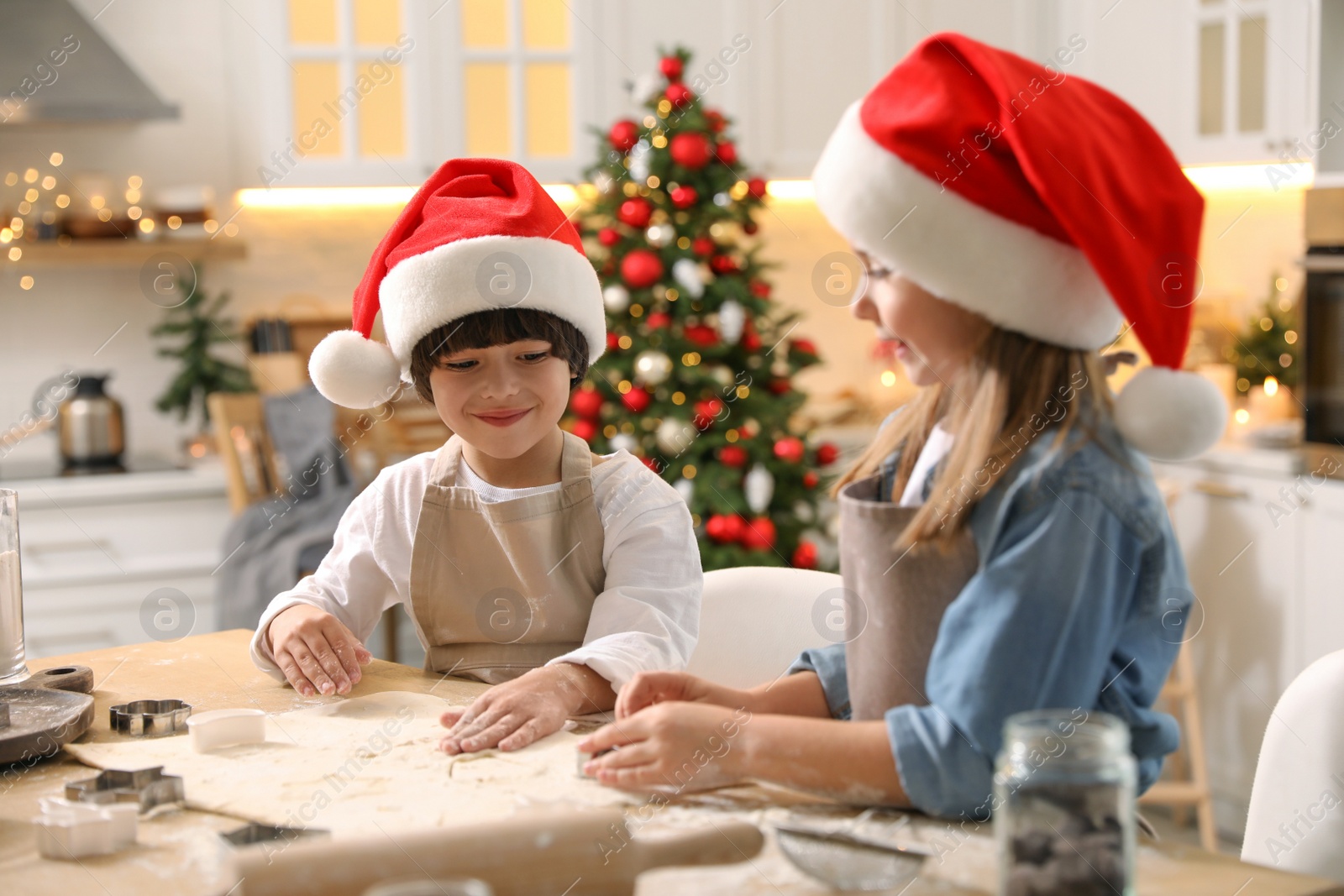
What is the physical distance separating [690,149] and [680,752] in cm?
221

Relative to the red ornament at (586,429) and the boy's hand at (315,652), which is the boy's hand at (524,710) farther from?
the red ornament at (586,429)

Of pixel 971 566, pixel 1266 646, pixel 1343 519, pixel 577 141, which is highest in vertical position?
pixel 577 141

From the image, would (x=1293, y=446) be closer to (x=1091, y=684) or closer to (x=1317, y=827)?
(x=1317, y=827)

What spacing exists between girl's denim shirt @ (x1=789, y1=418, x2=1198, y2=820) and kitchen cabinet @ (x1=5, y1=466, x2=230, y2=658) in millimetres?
2810

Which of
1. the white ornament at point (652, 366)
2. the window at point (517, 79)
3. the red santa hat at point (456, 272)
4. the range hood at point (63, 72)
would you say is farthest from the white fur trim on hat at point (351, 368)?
the window at point (517, 79)

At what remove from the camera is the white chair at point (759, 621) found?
55.1 inches

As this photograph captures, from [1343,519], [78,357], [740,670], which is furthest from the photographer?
[78,357]

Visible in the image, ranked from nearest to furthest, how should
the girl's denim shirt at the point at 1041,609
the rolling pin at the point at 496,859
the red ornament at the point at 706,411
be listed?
1. the rolling pin at the point at 496,859
2. the girl's denim shirt at the point at 1041,609
3. the red ornament at the point at 706,411

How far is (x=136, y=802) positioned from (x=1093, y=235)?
0.77 metres

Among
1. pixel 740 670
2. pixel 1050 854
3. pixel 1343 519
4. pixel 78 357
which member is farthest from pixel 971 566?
pixel 78 357

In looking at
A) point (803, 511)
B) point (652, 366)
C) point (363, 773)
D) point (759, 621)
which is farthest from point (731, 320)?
point (363, 773)

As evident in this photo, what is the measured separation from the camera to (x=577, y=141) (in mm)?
3748

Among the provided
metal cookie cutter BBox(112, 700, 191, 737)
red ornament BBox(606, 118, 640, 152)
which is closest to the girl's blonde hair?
metal cookie cutter BBox(112, 700, 191, 737)

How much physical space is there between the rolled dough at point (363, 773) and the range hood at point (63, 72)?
2639 mm
